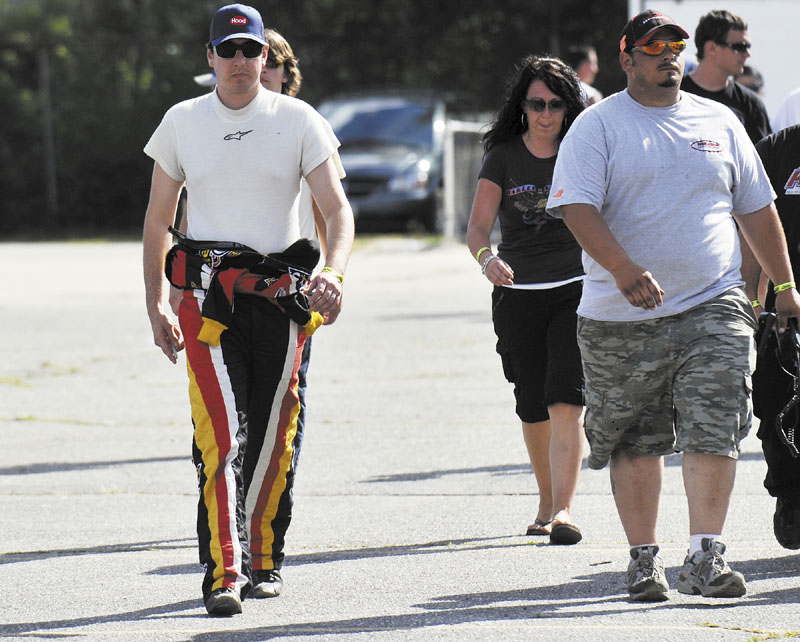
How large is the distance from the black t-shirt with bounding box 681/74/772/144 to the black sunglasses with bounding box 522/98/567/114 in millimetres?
1840

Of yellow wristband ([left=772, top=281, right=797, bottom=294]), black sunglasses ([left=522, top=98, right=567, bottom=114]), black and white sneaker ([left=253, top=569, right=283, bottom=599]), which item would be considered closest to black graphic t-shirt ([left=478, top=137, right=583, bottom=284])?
black sunglasses ([left=522, top=98, right=567, bottom=114])

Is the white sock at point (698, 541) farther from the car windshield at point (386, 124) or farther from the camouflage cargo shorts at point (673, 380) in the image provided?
the car windshield at point (386, 124)

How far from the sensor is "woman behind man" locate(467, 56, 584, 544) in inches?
239

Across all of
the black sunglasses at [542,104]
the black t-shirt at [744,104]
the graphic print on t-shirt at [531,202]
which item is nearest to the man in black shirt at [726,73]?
the black t-shirt at [744,104]

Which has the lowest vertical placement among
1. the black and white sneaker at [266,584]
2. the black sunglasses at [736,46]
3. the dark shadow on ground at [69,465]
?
the dark shadow on ground at [69,465]

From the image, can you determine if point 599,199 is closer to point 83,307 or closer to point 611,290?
point 611,290

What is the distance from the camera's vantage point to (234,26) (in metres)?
4.95

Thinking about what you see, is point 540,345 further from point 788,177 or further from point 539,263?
point 788,177

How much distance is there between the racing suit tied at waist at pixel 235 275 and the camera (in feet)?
16.2

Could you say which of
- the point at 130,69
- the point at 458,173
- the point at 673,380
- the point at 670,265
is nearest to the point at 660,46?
the point at 670,265

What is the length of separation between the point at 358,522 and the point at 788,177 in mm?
2217

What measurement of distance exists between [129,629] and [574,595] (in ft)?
4.76

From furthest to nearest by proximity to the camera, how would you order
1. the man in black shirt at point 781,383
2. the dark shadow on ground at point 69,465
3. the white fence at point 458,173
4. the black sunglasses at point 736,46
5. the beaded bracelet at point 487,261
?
the white fence at point 458,173, the black sunglasses at point 736,46, the dark shadow on ground at point 69,465, the beaded bracelet at point 487,261, the man in black shirt at point 781,383

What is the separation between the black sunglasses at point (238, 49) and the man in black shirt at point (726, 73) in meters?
3.43
